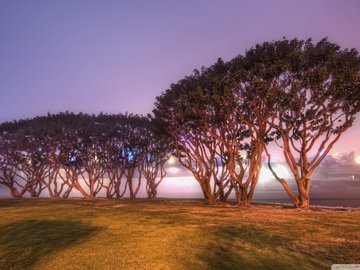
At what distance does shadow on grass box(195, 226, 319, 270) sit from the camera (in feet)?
30.7

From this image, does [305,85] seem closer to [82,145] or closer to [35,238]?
[35,238]

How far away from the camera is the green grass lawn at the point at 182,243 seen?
31.5 feet

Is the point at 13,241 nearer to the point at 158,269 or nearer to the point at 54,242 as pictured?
the point at 54,242

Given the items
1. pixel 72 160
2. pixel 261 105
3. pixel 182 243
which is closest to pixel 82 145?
pixel 72 160

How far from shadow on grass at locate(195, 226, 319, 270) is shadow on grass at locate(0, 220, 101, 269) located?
191 inches

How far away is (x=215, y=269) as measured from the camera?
907cm

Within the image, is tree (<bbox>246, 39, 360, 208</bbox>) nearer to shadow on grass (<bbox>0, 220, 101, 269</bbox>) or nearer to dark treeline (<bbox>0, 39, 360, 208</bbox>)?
dark treeline (<bbox>0, 39, 360, 208</bbox>)

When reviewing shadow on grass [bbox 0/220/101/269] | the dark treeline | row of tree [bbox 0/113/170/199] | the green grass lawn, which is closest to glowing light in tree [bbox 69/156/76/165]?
row of tree [bbox 0/113/170/199]

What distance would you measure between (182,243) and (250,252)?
2236 millimetres

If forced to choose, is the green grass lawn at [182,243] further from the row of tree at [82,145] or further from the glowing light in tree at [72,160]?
the glowing light in tree at [72,160]

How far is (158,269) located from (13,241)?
Result: 6359mm

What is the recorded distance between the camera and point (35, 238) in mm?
12680

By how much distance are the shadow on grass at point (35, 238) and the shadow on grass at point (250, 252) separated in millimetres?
4843

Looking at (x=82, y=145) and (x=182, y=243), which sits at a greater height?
(x=82, y=145)
